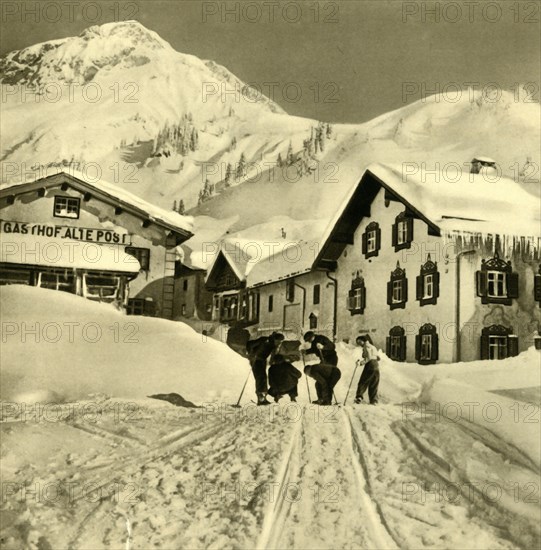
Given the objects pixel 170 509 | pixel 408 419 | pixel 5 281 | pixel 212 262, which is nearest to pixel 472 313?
pixel 408 419

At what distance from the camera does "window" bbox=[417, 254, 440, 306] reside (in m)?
4.64

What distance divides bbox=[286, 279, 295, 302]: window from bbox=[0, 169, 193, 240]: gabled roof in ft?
2.16

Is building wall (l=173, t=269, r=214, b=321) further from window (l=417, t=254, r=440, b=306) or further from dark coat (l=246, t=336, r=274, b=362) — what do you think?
window (l=417, t=254, r=440, b=306)

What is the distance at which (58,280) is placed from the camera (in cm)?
476

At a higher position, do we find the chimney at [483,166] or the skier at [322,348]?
the chimney at [483,166]

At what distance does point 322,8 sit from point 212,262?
177cm

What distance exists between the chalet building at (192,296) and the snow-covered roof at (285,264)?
26 cm

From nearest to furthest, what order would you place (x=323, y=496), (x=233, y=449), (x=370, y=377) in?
(x=323, y=496)
(x=233, y=449)
(x=370, y=377)

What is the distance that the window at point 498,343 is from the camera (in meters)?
4.61

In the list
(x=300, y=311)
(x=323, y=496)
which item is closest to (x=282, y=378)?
(x=300, y=311)

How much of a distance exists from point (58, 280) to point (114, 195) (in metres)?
0.60

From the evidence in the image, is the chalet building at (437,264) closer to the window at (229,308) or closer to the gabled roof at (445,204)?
the gabled roof at (445,204)

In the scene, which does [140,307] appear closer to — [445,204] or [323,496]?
[323,496]

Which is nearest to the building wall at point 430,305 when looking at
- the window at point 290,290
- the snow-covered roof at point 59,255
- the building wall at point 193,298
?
the window at point 290,290
